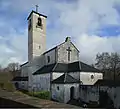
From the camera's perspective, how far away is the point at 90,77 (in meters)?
42.8

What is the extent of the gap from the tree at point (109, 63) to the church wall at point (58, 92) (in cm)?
2497

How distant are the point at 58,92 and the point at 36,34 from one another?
59.2 feet

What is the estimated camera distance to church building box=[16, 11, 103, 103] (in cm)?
4112

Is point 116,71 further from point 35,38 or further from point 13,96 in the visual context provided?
point 13,96

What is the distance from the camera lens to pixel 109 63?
69000mm

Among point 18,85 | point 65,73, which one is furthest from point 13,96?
point 18,85

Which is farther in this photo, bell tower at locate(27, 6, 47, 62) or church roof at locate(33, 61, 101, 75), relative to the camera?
bell tower at locate(27, 6, 47, 62)

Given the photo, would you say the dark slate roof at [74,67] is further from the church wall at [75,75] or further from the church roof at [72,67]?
the church wall at [75,75]

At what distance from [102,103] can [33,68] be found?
1020 inches

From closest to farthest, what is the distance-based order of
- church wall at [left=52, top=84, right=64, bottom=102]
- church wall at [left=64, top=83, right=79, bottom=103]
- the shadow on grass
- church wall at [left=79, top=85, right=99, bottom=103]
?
the shadow on grass < church wall at [left=79, top=85, right=99, bottom=103] < church wall at [left=64, top=83, right=79, bottom=103] < church wall at [left=52, top=84, right=64, bottom=102]

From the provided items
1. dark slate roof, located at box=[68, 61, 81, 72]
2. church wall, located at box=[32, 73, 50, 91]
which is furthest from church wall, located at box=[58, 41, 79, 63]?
church wall, located at box=[32, 73, 50, 91]

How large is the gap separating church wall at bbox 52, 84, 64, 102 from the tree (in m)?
25.0

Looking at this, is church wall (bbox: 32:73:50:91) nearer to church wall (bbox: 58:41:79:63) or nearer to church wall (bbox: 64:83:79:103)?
church wall (bbox: 58:41:79:63)

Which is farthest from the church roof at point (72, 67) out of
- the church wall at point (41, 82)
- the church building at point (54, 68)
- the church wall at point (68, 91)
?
the church wall at point (68, 91)
